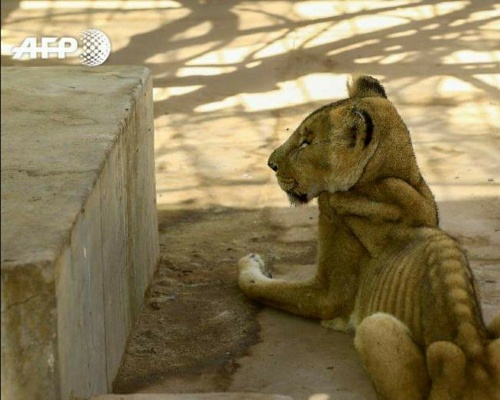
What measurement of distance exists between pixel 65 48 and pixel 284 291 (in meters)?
5.45

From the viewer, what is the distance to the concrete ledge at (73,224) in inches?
146

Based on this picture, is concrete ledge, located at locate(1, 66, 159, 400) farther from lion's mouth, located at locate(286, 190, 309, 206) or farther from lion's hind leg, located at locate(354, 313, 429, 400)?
lion's hind leg, located at locate(354, 313, 429, 400)

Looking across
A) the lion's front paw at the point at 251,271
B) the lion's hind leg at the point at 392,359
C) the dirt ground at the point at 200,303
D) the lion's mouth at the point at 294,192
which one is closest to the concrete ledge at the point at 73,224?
the dirt ground at the point at 200,303

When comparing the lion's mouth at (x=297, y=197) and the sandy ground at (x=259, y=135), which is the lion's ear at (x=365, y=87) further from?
the sandy ground at (x=259, y=135)

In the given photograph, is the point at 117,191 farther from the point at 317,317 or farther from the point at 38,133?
the point at 317,317

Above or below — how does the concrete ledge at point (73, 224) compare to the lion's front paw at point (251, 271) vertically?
above

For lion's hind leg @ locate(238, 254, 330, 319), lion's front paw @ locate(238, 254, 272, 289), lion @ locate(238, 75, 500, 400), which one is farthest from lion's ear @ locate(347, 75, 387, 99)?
lion's front paw @ locate(238, 254, 272, 289)

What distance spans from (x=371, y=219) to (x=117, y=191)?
1.09m

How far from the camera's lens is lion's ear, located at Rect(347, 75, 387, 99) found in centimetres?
546

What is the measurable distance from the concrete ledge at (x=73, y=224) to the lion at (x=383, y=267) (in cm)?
72

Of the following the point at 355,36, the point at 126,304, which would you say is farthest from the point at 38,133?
the point at 355,36

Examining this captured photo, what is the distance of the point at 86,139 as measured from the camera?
5043 millimetres

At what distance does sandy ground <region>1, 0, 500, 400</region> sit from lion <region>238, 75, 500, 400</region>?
0.77 ft

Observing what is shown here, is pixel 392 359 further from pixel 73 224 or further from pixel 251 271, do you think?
pixel 251 271
